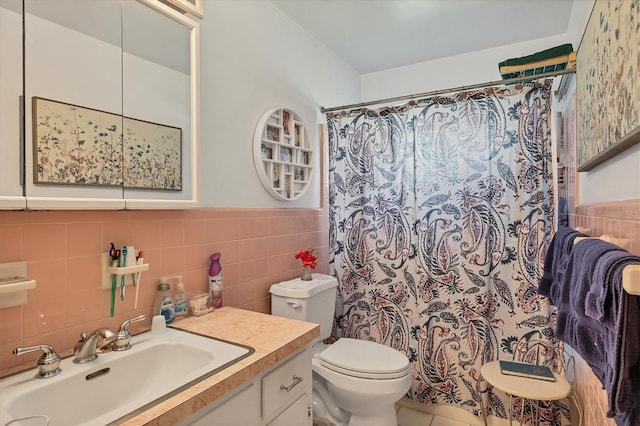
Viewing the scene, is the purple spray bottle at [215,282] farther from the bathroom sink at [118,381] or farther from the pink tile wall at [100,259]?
the bathroom sink at [118,381]

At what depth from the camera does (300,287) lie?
1.91 metres

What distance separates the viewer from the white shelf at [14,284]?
2.97ft

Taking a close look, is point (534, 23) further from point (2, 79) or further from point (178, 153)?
point (2, 79)

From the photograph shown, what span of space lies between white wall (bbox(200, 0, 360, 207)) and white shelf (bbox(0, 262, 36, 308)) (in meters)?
0.72

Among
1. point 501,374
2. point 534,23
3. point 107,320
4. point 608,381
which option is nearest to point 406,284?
point 501,374

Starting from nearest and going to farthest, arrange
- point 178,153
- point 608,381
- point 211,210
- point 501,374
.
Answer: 1. point 608,381
2. point 178,153
3. point 211,210
4. point 501,374

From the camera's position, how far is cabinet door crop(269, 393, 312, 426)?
3.80 ft

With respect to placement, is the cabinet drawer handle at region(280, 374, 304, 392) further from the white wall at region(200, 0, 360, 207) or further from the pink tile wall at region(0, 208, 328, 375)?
the white wall at region(200, 0, 360, 207)

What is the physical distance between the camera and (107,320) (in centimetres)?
120

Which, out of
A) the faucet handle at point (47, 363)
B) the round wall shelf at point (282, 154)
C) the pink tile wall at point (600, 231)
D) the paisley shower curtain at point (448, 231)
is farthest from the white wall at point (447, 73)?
the faucet handle at point (47, 363)

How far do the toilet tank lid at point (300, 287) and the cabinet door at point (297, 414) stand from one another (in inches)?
24.3

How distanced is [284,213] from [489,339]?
4.62ft

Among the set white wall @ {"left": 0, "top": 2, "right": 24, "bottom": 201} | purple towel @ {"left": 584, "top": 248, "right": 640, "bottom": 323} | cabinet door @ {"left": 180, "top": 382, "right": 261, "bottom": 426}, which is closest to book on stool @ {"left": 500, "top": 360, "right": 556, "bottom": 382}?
purple towel @ {"left": 584, "top": 248, "right": 640, "bottom": 323}

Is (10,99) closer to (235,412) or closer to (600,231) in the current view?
(235,412)
